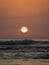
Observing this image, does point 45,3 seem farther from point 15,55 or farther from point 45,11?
point 15,55

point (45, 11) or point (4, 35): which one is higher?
point (45, 11)

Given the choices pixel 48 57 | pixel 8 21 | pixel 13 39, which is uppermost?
pixel 8 21

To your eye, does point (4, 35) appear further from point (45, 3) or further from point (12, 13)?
point (45, 3)

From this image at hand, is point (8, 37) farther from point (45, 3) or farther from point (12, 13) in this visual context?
point (45, 3)

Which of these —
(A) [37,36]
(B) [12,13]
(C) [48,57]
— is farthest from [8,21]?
(C) [48,57]

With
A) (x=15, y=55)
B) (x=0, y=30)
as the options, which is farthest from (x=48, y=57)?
(x=0, y=30)

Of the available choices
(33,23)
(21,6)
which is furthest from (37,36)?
(21,6)

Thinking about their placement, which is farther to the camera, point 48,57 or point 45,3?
point 45,3

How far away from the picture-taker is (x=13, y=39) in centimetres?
77

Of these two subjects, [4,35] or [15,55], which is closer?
[15,55]

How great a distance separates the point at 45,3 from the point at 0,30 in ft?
0.80

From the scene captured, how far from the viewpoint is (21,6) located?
2.88 ft

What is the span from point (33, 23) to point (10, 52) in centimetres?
19

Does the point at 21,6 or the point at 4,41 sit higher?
the point at 21,6
